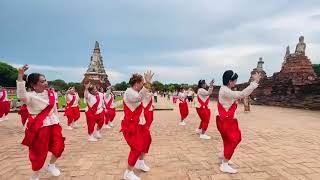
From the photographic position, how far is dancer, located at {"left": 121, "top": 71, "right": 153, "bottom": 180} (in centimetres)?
489

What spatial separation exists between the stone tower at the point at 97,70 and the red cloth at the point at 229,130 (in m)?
55.9

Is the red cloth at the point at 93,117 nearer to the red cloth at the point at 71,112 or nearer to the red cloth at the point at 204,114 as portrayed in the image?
the red cloth at the point at 71,112

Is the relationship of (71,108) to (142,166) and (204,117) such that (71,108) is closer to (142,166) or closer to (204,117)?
(204,117)

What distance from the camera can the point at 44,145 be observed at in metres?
4.79

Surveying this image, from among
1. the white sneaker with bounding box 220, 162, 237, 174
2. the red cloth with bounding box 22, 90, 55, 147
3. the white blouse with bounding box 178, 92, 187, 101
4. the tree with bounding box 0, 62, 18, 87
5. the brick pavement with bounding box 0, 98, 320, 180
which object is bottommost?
the brick pavement with bounding box 0, 98, 320, 180

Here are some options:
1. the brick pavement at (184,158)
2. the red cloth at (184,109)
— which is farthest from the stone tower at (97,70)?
the brick pavement at (184,158)

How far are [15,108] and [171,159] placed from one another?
19317mm

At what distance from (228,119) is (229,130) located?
0.21 m

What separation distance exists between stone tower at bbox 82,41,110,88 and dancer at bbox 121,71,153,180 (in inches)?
2211

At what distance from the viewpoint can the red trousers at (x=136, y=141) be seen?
16.1ft

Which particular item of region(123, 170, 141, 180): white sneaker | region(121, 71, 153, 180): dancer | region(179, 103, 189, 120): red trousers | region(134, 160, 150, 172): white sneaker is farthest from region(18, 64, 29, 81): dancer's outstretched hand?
region(179, 103, 189, 120): red trousers

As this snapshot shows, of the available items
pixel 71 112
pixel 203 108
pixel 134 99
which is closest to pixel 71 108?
pixel 71 112

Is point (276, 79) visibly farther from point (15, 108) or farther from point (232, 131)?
point (232, 131)

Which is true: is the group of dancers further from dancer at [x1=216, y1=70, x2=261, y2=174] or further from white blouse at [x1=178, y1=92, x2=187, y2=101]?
white blouse at [x1=178, y1=92, x2=187, y2=101]
